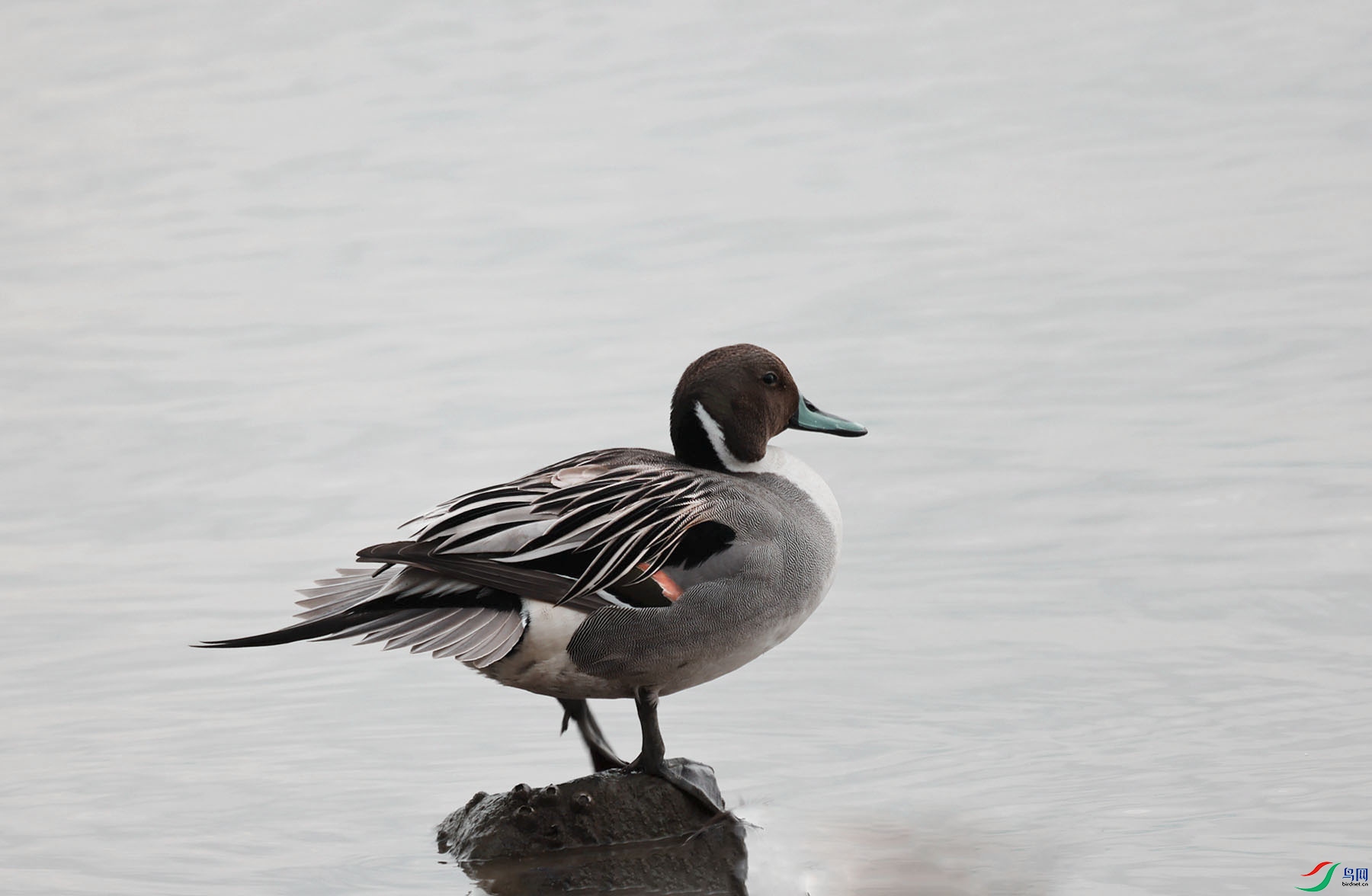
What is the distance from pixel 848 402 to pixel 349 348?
3.04 meters

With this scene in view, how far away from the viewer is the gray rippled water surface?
695 centimetres

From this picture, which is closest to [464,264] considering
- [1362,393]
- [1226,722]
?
[1362,393]

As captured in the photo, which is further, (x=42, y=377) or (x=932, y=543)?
(x=42, y=377)

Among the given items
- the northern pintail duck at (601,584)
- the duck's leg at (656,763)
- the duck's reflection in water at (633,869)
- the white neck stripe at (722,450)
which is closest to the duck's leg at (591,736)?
the northern pintail duck at (601,584)

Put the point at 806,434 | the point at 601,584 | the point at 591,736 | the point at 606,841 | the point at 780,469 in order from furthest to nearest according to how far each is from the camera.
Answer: the point at 806,434 → the point at 780,469 → the point at 591,736 → the point at 606,841 → the point at 601,584

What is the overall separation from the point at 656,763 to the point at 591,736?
1.27 ft

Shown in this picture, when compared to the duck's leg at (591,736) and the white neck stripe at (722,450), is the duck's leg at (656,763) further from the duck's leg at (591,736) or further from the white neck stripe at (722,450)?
the white neck stripe at (722,450)

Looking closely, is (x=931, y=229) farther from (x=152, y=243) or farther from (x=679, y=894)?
(x=679, y=894)

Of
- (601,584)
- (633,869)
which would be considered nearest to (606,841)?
(633,869)

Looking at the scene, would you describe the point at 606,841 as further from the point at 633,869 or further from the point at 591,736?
the point at 591,736

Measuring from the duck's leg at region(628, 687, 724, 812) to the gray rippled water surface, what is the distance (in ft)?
0.96

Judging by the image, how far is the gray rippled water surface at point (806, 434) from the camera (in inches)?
274

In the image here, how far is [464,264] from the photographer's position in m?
12.8

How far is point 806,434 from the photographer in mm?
10430
